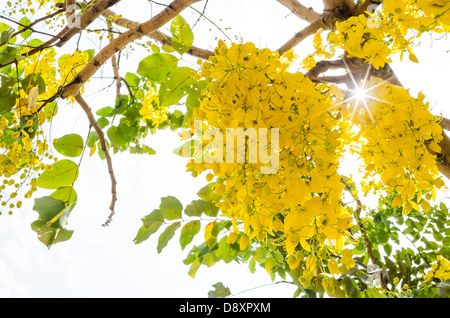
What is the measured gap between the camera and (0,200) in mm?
877

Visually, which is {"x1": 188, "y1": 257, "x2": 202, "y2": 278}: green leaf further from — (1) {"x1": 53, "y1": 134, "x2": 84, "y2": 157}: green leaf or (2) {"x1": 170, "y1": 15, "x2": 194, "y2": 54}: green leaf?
(2) {"x1": 170, "y1": 15, "x2": 194, "y2": 54}: green leaf

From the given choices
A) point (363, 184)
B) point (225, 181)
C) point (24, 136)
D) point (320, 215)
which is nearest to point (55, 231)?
point (24, 136)

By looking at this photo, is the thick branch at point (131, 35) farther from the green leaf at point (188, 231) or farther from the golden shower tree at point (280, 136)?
the green leaf at point (188, 231)

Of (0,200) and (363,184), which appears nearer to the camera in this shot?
A: (0,200)

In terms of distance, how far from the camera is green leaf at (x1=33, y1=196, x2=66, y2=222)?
73cm

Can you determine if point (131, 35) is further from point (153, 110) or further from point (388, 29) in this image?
point (388, 29)

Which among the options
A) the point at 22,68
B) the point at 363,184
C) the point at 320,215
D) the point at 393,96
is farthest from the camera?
the point at 363,184

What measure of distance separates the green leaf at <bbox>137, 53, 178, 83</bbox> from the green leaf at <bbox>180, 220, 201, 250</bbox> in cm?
39

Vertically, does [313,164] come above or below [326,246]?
above

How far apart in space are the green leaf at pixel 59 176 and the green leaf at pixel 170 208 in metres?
0.25

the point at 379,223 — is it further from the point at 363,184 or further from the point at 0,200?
the point at 0,200

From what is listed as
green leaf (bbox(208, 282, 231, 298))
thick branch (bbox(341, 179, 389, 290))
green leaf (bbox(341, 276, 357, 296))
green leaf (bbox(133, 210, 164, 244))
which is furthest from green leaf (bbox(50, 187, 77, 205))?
thick branch (bbox(341, 179, 389, 290))

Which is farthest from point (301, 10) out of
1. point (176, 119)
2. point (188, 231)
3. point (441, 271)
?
point (441, 271)
